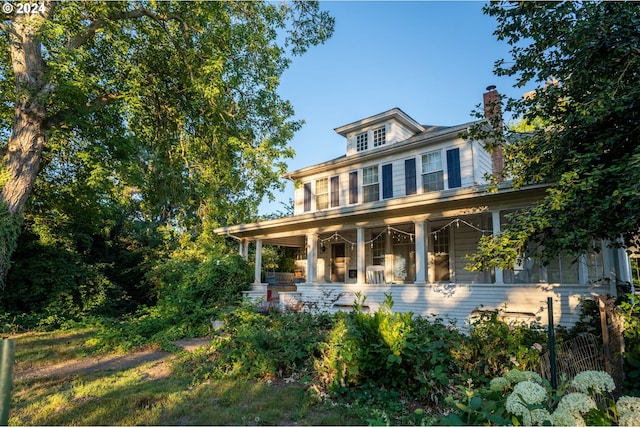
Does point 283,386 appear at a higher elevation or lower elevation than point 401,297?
lower

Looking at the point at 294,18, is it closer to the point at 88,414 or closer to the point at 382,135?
the point at 382,135

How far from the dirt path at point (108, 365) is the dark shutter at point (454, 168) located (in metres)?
8.99

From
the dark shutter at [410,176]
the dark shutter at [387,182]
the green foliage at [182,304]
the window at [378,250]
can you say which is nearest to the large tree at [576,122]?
the dark shutter at [410,176]

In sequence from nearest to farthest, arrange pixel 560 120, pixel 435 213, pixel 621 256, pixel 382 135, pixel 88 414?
pixel 88 414
pixel 560 120
pixel 621 256
pixel 435 213
pixel 382 135

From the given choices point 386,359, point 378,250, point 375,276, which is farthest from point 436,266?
point 386,359

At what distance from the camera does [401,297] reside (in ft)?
32.8

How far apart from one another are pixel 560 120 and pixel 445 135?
655cm

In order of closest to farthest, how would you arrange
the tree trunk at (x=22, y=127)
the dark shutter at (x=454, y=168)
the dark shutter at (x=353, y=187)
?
the tree trunk at (x=22, y=127) < the dark shutter at (x=454, y=168) < the dark shutter at (x=353, y=187)

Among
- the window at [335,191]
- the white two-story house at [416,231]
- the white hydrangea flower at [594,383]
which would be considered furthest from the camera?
the window at [335,191]

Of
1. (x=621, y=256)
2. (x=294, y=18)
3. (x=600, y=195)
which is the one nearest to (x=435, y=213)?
(x=621, y=256)

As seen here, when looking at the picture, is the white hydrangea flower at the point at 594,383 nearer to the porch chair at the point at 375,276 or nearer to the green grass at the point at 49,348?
the green grass at the point at 49,348

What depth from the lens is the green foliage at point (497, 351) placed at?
4.49m

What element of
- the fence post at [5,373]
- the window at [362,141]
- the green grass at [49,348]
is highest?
the window at [362,141]

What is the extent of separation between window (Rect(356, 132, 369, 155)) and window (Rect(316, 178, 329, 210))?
6.41 feet
